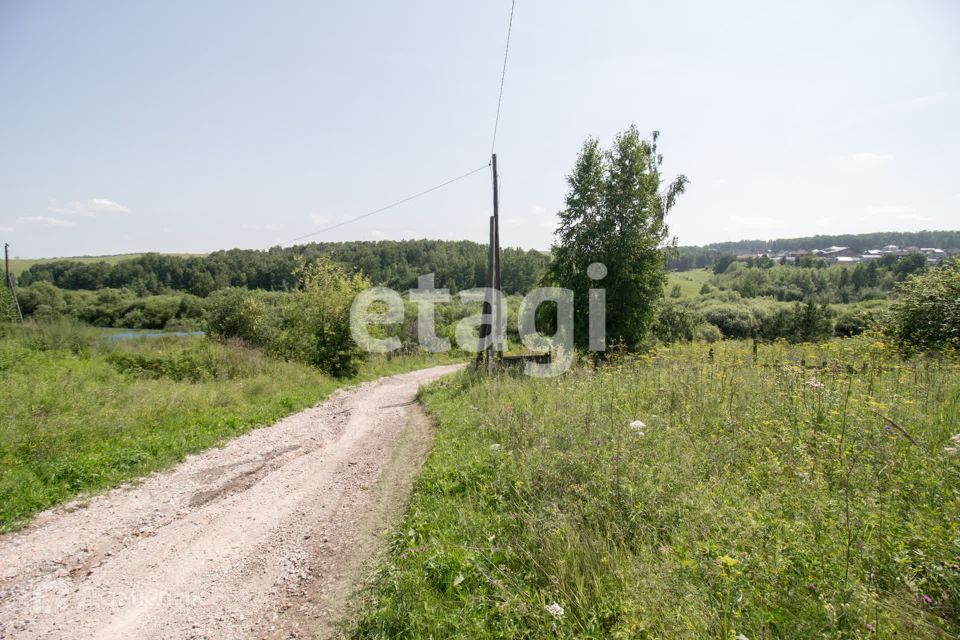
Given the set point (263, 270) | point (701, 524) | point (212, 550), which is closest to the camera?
point (701, 524)

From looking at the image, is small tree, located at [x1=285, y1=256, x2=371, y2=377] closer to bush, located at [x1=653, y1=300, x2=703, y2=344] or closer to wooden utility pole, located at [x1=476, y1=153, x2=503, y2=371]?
wooden utility pole, located at [x1=476, y1=153, x2=503, y2=371]

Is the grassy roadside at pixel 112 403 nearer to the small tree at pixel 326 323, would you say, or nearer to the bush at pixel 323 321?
the small tree at pixel 326 323

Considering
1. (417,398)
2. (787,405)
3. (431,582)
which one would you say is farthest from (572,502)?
(417,398)

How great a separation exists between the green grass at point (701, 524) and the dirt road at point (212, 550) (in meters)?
0.84

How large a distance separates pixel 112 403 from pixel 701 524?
12.9 meters

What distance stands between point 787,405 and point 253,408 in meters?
13.0

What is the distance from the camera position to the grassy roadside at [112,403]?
6.93 metres

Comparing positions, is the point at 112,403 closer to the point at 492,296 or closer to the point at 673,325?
the point at 492,296

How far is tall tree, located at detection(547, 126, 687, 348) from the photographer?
17.3 metres

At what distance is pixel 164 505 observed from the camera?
6438mm

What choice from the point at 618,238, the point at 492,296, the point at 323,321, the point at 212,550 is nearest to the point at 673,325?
the point at 618,238

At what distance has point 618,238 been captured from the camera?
57.7 ft

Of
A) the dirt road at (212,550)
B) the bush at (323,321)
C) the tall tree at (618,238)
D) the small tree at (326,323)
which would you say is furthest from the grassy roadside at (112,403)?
→ the tall tree at (618,238)

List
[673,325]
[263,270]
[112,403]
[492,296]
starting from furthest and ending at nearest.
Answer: [263,270], [673,325], [492,296], [112,403]
